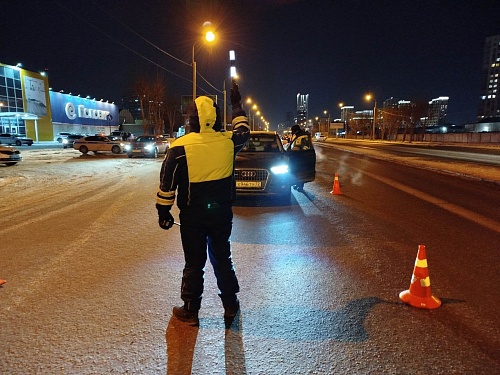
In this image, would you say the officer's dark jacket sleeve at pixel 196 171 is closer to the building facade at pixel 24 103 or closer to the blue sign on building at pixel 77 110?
the building facade at pixel 24 103

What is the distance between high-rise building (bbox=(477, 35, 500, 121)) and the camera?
14175 cm

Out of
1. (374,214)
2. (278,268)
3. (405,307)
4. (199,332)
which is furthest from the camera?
(374,214)

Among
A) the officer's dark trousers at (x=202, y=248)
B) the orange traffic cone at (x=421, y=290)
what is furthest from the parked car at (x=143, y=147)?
the orange traffic cone at (x=421, y=290)

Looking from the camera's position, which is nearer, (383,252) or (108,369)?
(108,369)

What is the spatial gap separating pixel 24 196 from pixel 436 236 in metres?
10.3

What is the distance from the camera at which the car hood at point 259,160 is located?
27.6 ft

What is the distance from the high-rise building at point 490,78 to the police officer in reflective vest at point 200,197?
545 feet

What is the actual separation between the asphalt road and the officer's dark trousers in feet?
0.99

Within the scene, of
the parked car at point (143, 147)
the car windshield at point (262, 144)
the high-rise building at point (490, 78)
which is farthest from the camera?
the high-rise building at point (490, 78)

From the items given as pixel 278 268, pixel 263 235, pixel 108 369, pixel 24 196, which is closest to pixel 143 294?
pixel 108 369

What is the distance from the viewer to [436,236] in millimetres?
6125

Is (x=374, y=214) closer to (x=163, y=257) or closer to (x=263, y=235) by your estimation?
(x=263, y=235)

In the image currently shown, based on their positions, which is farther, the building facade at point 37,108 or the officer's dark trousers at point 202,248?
the building facade at point 37,108

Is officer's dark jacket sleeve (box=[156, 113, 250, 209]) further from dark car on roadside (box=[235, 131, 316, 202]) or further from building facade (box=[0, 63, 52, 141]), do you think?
building facade (box=[0, 63, 52, 141])
